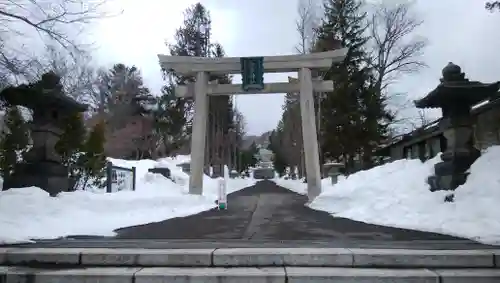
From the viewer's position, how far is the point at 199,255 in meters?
5.43

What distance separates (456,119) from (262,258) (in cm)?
730

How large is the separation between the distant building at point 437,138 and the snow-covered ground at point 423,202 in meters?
1.56

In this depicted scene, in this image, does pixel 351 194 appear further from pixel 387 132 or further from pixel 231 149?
pixel 231 149

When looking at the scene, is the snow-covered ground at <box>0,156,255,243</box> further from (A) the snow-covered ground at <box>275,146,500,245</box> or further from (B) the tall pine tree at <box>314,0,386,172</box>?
(B) the tall pine tree at <box>314,0,386,172</box>

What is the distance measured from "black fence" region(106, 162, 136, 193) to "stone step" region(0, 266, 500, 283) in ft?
28.1

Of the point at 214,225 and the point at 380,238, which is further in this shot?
the point at 214,225

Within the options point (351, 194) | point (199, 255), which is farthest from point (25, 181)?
point (351, 194)

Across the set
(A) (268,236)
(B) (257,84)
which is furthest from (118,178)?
(A) (268,236)

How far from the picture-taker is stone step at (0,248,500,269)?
17.3ft

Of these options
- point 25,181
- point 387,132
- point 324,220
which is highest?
point 387,132

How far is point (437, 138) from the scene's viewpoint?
712 inches

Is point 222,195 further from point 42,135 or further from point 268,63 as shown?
point 268,63

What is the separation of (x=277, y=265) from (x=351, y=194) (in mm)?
7898

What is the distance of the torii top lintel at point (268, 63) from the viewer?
18.6 metres
